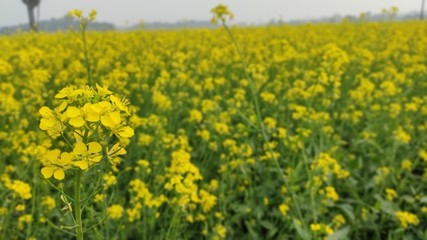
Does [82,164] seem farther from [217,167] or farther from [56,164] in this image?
[217,167]

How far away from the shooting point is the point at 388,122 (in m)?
3.73

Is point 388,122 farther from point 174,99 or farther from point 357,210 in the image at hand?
point 174,99

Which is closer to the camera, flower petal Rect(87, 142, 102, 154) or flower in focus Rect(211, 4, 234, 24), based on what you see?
flower petal Rect(87, 142, 102, 154)

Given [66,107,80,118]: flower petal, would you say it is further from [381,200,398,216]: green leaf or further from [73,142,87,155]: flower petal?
[381,200,398,216]: green leaf

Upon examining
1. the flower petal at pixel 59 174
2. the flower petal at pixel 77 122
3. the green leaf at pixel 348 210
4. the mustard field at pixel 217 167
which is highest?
the flower petal at pixel 77 122

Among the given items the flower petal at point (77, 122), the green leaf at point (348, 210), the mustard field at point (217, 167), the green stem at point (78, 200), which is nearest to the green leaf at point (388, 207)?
the mustard field at point (217, 167)

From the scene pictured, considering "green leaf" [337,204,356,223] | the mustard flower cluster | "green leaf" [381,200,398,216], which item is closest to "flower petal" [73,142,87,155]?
the mustard flower cluster

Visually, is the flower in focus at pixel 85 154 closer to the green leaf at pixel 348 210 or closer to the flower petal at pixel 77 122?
the flower petal at pixel 77 122

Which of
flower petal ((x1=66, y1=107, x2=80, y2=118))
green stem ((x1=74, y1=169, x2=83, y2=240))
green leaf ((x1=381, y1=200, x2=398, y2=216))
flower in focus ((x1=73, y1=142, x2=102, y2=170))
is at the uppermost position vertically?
flower petal ((x1=66, y1=107, x2=80, y2=118))

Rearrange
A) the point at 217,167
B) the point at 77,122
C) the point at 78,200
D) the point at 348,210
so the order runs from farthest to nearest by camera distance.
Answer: the point at 217,167
the point at 348,210
the point at 78,200
the point at 77,122

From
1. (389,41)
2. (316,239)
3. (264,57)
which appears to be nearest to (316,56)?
(264,57)

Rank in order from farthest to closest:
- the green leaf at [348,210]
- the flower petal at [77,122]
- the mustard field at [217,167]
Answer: the green leaf at [348,210] < the mustard field at [217,167] < the flower petal at [77,122]

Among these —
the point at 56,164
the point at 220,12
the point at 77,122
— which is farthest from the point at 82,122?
the point at 220,12

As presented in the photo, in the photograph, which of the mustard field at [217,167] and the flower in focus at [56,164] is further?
the mustard field at [217,167]
